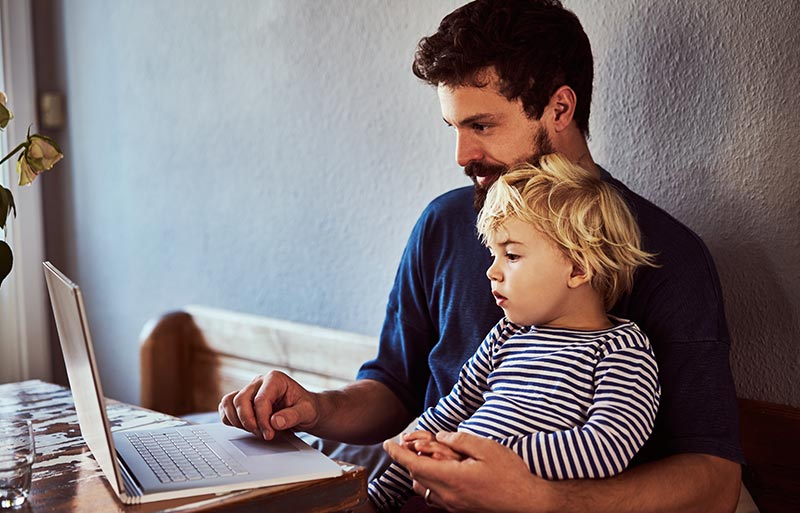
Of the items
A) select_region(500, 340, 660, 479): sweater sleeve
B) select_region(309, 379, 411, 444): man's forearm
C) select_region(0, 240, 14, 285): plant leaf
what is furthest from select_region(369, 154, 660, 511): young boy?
select_region(0, 240, 14, 285): plant leaf

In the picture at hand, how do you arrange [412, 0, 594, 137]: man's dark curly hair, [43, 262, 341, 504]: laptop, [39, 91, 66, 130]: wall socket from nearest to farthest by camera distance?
[43, 262, 341, 504]: laptop, [412, 0, 594, 137]: man's dark curly hair, [39, 91, 66, 130]: wall socket

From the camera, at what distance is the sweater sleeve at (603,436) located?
116cm

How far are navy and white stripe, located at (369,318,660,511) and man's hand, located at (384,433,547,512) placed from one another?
0.14ft

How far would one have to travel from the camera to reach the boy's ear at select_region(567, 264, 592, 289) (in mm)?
1270

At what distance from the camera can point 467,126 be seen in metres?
1.51

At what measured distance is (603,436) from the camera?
116 cm

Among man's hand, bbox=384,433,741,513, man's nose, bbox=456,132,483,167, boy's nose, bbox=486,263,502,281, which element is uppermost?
man's nose, bbox=456,132,483,167

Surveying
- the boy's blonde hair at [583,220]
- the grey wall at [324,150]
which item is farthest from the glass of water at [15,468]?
the grey wall at [324,150]

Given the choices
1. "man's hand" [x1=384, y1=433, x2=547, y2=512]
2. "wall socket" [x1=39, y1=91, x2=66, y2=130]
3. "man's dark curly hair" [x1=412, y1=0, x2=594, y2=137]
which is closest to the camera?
"man's hand" [x1=384, y1=433, x2=547, y2=512]

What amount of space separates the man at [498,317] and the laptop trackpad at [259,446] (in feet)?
0.07

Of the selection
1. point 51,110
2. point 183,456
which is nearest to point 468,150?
point 183,456

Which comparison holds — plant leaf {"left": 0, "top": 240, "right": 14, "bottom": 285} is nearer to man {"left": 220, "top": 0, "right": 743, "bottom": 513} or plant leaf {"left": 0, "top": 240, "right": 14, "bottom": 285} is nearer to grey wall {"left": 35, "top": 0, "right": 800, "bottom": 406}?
man {"left": 220, "top": 0, "right": 743, "bottom": 513}

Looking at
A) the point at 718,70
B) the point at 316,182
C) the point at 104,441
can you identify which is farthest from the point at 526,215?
the point at 316,182

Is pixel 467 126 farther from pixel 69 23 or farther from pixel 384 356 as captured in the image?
pixel 69 23
